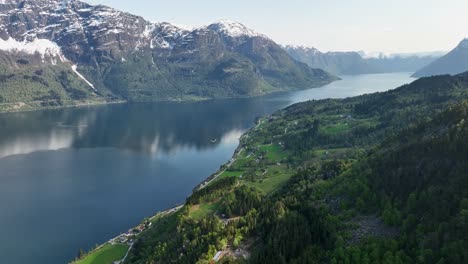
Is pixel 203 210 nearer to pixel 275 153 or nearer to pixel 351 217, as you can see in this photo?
pixel 351 217

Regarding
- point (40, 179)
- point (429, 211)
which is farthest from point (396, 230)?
point (40, 179)

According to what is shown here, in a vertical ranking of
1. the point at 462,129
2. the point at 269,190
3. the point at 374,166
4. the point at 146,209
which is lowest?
the point at 146,209

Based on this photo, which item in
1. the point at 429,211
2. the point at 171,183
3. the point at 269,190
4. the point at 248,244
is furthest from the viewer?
the point at 171,183

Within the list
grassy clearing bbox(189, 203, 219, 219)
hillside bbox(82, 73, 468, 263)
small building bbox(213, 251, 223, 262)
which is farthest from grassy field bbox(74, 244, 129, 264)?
small building bbox(213, 251, 223, 262)

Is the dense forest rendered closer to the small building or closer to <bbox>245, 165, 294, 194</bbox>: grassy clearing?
the small building

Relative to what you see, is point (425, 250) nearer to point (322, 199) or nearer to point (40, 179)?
point (322, 199)

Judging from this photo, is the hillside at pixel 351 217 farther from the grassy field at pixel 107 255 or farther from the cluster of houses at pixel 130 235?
the grassy field at pixel 107 255

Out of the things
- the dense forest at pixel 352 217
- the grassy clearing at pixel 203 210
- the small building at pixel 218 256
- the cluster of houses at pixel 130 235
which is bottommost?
the cluster of houses at pixel 130 235

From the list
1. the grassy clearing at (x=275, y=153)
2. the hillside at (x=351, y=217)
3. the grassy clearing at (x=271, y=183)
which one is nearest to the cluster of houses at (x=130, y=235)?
the hillside at (x=351, y=217)

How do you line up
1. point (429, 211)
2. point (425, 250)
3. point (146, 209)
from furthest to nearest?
point (146, 209) → point (429, 211) → point (425, 250)
